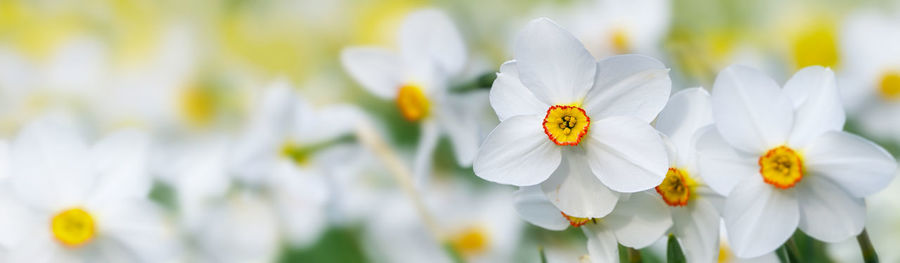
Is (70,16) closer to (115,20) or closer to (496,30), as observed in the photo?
(115,20)

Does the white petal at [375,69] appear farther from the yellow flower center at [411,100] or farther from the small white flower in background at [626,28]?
the small white flower in background at [626,28]

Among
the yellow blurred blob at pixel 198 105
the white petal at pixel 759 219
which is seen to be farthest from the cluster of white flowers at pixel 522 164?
the yellow blurred blob at pixel 198 105

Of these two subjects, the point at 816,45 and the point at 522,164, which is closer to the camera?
the point at 522,164

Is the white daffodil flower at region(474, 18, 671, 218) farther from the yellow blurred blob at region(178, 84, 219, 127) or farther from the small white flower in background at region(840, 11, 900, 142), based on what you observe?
the yellow blurred blob at region(178, 84, 219, 127)

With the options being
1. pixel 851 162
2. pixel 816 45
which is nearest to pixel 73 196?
pixel 851 162

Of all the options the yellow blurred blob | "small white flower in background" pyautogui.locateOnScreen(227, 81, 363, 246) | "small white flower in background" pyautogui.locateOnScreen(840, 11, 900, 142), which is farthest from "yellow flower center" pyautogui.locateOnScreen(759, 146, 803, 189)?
the yellow blurred blob

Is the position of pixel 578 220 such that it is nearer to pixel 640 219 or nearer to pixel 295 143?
pixel 640 219

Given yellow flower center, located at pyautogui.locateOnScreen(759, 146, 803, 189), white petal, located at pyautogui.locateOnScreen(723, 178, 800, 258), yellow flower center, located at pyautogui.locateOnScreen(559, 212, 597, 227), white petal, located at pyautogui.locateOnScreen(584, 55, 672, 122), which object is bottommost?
white petal, located at pyautogui.locateOnScreen(723, 178, 800, 258)
